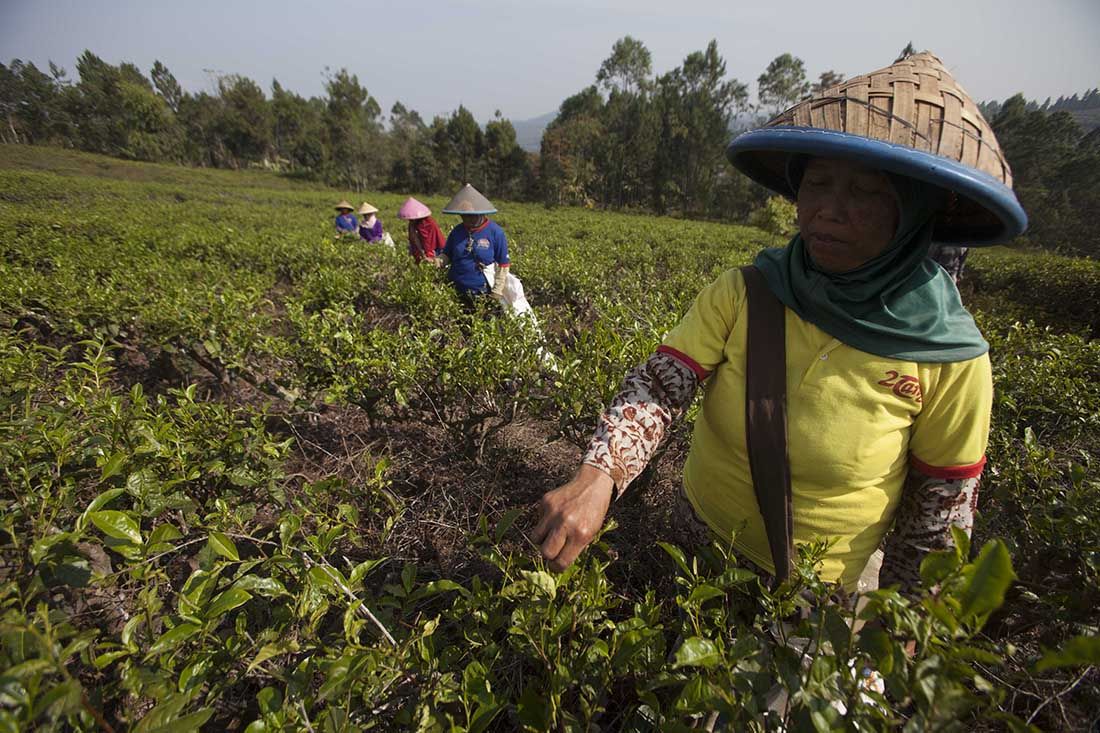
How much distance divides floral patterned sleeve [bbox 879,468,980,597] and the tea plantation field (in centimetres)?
24

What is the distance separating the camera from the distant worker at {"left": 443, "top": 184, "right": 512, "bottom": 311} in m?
4.68

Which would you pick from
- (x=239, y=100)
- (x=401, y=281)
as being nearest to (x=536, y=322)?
(x=401, y=281)

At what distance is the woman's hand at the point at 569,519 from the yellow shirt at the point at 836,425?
0.48 m

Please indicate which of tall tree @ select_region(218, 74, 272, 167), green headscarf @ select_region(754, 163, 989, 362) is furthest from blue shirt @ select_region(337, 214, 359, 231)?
tall tree @ select_region(218, 74, 272, 167)

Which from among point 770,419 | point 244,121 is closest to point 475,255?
point 770,419

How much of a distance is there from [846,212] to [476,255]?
3.95 meters

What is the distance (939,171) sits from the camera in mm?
950

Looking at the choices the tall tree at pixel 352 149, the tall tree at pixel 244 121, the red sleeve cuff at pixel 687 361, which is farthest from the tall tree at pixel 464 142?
the red sleeve cuff at pixel 687 361

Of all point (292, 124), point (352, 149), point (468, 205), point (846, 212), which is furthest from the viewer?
point (292, 124)

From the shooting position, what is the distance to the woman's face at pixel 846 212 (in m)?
1.09

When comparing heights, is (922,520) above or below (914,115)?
below

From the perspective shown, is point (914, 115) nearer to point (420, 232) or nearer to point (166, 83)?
point (420, 232)

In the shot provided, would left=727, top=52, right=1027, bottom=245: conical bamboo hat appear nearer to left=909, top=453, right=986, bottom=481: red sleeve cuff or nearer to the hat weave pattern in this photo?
the hat weave pattern

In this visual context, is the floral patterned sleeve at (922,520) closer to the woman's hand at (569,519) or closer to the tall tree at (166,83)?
the woman's hand at (569,519)
